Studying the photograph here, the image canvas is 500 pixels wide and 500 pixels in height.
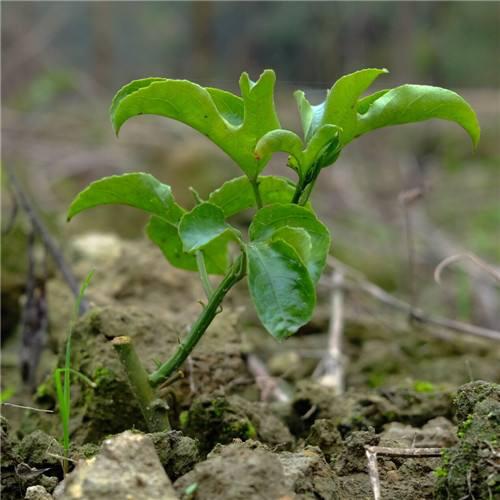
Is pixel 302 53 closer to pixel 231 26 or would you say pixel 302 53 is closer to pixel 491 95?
pixel 231 26

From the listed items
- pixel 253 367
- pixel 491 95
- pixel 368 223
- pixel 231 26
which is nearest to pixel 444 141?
pixel 491 95

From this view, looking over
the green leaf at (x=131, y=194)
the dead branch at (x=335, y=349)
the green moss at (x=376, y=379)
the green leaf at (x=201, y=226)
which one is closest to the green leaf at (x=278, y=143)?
the green leaf at (x=201, y=226)

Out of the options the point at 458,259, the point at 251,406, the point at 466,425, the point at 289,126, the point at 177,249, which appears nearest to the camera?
the point at 466,425

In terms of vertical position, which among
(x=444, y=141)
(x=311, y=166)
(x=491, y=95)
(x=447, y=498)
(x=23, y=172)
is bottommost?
(x=447, y=498)

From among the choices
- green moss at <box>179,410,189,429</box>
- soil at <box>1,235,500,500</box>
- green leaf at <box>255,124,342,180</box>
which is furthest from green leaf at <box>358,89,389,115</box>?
green moss at <box>179,410,189,429</box>

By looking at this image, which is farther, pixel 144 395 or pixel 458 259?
pixel 458 259

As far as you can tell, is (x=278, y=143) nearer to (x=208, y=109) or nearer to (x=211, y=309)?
(x=208, y=109)

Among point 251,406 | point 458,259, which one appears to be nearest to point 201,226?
point 251,406
